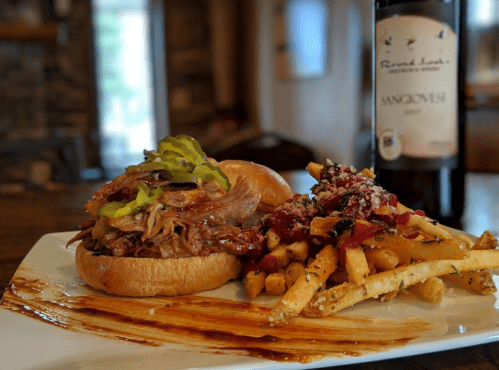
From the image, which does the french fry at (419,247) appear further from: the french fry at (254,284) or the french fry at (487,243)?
the french fry at (254,284)

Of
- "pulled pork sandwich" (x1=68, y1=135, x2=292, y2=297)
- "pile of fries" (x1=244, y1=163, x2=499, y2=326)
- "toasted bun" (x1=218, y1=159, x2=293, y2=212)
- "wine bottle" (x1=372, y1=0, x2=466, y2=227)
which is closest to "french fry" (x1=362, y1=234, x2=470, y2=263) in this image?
"pile of fries" (x1=244, y1=163, x2=499, y2=326)

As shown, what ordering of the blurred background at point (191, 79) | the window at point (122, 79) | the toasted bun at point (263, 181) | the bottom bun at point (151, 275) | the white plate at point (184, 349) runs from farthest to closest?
the window at point (122, 79), the blurred background at point (191, 79), the toasted bun at point (263, 181), the bottom bun at point (151, 275), the white plate at point (184, 349)

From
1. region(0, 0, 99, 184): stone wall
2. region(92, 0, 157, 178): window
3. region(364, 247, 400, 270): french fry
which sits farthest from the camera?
region(92, 0, 157, 178): window

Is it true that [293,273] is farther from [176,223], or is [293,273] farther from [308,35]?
[308,35]

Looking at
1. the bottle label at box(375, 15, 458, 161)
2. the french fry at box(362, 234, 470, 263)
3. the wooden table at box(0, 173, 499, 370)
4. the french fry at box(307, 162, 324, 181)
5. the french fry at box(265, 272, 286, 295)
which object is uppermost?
the bottle label at box(375, 15, 458, 161)

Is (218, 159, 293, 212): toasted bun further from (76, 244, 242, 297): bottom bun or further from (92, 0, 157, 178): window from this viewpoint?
(92, 0, 157, 178): window

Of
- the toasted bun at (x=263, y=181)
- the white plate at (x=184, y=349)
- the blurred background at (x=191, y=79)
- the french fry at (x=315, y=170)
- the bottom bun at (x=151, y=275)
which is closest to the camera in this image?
the white plate at (x=184, y=349)

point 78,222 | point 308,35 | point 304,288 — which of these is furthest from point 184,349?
point 308,35

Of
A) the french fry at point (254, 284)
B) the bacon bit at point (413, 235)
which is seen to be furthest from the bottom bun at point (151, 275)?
the bacon bit at point (413, 235)
